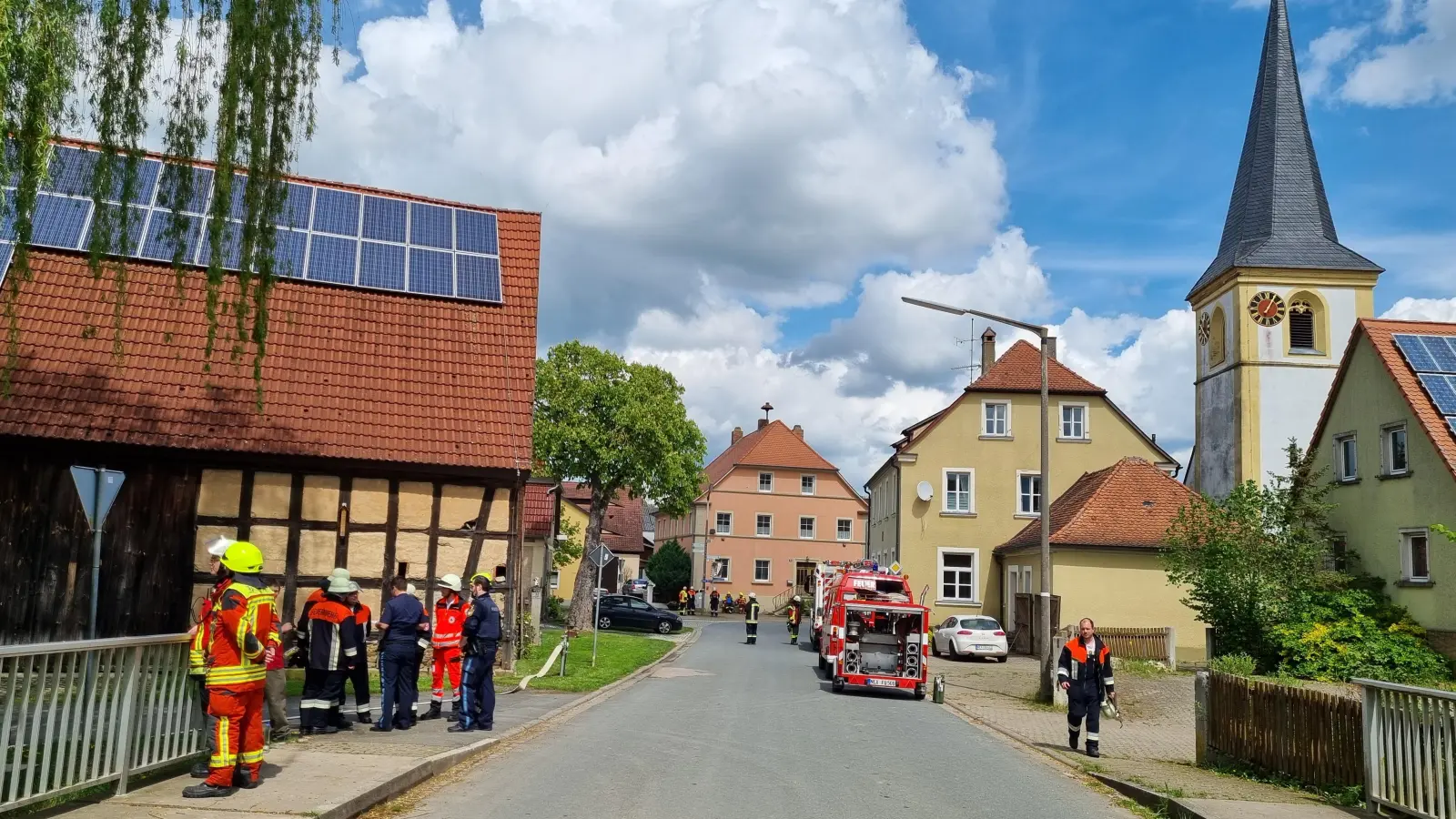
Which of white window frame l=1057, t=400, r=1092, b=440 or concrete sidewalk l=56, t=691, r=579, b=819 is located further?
white window frame l=1057, t=400, r=1092, b=440

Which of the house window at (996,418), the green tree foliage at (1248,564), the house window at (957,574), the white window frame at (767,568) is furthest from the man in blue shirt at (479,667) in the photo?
the white window frame at (767,568)

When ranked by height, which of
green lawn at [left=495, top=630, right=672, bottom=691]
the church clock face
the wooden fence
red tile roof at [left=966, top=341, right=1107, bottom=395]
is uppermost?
the church clock face

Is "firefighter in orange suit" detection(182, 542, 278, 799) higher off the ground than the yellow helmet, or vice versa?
the yellow helmet

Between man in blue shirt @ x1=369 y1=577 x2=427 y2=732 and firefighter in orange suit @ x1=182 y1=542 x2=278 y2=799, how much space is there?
13.4 feet

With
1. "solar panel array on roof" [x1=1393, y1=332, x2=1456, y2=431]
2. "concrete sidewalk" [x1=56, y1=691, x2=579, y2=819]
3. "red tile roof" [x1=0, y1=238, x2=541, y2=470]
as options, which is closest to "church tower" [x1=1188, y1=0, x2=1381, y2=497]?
"solar panel array on roof" [x1=1393, y1=332, x2=1456, y2=431]

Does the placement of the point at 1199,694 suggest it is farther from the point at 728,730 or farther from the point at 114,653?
the point at 114,653

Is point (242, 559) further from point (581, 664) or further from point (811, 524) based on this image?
point (811, 524)

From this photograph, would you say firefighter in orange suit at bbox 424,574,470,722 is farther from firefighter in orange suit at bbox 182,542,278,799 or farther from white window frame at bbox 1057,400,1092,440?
white window frame at bbox 1057,400,1092,440

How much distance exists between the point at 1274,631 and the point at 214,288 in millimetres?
20116

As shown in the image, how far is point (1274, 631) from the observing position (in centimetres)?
2319

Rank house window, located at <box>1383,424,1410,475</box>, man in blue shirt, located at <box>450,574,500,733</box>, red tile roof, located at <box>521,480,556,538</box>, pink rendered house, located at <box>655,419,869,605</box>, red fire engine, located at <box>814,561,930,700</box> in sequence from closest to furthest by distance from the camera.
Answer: man in blue shirt, located at <box>450,574,500,733</box> < red fire engine, located at <box>814,561,930,700</box> < house window, located at <box>1383,424,1410,475</box> < red tile roof, located at <box>521,480,556,538</box> < pink rendered house, located at <box>655,419,869,605</box>

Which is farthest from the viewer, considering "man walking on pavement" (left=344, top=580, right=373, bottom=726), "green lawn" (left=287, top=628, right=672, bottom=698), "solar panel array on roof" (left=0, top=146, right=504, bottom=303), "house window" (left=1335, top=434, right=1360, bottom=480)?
"house window" (left=1335, top=434, right=1360, bottom=480)

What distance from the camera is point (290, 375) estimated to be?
65.5ft

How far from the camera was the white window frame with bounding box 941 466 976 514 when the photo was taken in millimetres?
44219
